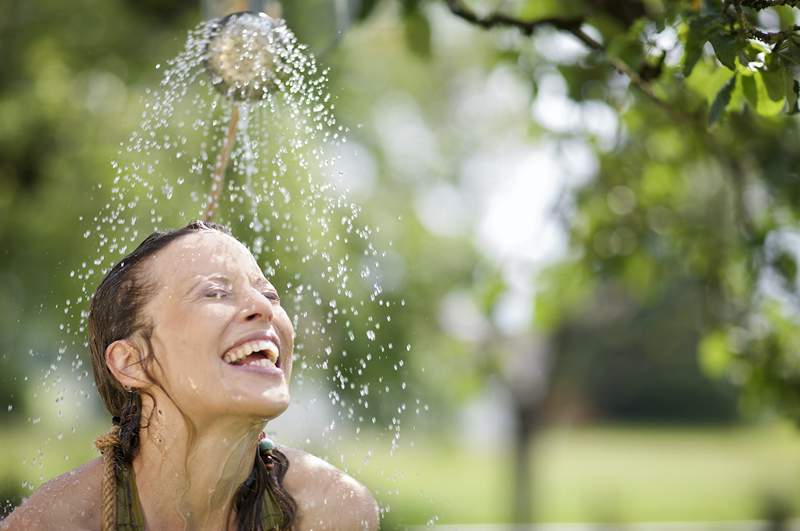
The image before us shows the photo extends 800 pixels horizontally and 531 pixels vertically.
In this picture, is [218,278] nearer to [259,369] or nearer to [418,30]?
[259,369]

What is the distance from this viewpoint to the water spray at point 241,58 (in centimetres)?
290

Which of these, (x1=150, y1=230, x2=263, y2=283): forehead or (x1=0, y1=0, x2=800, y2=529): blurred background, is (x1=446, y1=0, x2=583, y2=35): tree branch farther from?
(x1=150, y1=230, x2=263, y2=283): forehead

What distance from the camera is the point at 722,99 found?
265 cm

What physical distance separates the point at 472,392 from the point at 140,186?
9.39 feet

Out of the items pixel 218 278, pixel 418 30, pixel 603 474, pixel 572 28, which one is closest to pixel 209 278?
pixel 218 278

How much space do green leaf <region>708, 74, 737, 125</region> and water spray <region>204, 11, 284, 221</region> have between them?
1.19m

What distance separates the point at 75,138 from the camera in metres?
10.8

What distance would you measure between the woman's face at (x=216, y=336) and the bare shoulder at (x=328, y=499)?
303 mm

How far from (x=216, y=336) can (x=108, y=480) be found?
423mm

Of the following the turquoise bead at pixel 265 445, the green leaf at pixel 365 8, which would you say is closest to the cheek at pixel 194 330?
the turquoise bead at pixel 265 445

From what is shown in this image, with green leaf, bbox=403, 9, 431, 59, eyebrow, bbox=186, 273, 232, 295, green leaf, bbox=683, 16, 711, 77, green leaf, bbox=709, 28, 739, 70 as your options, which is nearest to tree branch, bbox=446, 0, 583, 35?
green leaf, bbox=403, 9, 431, 59

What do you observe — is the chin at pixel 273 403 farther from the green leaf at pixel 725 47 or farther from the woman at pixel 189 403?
the green leaf at pixel 725 47

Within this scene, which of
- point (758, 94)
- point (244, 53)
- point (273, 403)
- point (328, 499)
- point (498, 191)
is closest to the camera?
point (273, 403)

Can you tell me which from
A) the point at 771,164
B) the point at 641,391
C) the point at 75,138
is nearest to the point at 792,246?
the point at 771,164
